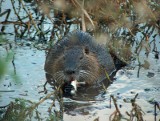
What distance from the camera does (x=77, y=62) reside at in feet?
17.1

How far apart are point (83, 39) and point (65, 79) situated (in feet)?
2.48

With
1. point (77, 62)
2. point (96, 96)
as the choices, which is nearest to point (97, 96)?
point (96, 96)

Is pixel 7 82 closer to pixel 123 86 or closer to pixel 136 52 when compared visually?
pixel 123 86

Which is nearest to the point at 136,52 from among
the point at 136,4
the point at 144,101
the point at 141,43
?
the point at 141,43

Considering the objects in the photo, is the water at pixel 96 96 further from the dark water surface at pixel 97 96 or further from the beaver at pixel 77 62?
the beaver at pixel 77 62

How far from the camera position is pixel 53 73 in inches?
216

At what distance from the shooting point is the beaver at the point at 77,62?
16.8 ft

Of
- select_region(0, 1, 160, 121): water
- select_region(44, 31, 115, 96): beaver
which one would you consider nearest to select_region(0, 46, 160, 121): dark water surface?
select_region(0, 1, 160, 121): water

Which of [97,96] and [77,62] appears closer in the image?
[97,96]

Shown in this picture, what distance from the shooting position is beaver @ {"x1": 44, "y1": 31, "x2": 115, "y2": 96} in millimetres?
5105

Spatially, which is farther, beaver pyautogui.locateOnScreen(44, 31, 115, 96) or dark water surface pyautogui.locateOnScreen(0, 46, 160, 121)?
beaver pyautogui.locateOnScreen(44, 31, 115, 96)

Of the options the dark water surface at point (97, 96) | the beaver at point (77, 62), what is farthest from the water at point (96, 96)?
the beaver at point (77, 62)

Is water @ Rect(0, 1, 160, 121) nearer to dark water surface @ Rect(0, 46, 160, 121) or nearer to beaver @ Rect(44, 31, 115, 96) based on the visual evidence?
dark water surface @ Rect(0, 46, 160, 121)

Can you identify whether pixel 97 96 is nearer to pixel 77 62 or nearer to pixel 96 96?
pixel 96 96
